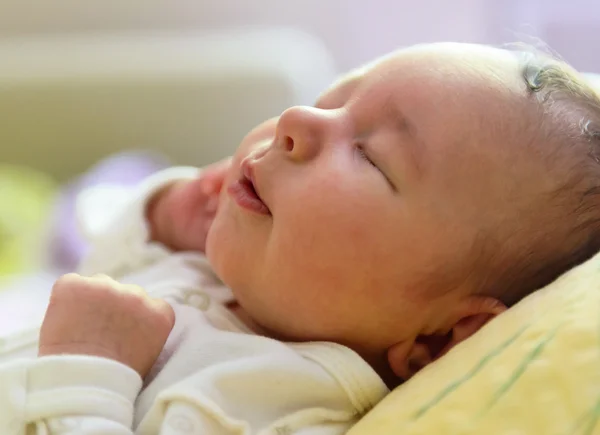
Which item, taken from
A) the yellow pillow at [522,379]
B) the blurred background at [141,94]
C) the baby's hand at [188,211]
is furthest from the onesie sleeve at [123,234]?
the yellow pillow at [522,379]

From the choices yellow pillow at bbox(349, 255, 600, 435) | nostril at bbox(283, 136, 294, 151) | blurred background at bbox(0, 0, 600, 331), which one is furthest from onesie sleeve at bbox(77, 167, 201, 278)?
yellow pillow at bbox(349, 255, 600, 435)

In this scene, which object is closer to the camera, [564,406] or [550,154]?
[564,406]

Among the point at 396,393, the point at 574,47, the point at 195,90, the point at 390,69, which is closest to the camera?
the point at 396,393

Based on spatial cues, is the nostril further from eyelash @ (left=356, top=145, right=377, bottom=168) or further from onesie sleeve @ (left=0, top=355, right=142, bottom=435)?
onesie sleeve @ (left=0, top=355, right=142, bottom=435)

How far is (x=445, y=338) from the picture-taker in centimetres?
73

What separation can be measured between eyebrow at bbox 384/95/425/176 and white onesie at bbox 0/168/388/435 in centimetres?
18

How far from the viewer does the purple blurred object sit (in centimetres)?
120

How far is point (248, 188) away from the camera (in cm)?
75

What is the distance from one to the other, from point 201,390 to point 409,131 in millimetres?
297

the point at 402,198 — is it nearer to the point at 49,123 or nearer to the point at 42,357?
the point at 42,357

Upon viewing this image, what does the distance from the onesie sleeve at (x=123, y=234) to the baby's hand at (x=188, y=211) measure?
0.02 m

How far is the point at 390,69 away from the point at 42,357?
422 mm

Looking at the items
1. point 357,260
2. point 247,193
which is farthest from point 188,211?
point 357,260

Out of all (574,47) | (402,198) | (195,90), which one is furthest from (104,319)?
(574,47)
